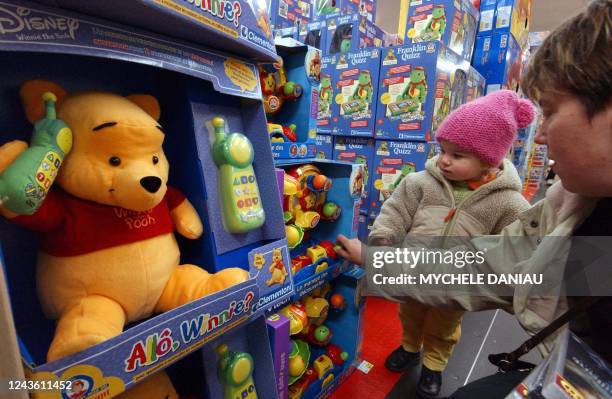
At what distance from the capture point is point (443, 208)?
1.18 m

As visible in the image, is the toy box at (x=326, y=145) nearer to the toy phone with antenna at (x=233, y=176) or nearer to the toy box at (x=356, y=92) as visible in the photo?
the toy box at (x=356, y=92)

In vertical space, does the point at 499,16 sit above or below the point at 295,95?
above

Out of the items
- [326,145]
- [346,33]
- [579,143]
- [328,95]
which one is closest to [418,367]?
[579,143]

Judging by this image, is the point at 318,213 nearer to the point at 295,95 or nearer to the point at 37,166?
the point at 295,95

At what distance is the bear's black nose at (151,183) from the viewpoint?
47 centimetres

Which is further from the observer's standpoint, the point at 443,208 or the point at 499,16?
the point at 499,16

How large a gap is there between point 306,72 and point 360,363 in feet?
4.11

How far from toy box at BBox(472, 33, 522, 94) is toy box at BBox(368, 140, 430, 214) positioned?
1.55m

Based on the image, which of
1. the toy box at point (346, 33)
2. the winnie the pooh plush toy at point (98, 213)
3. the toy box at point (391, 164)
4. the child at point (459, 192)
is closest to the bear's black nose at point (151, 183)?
the winnie the pooh plush toy at point (98, 213)

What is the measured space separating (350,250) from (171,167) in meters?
0.66

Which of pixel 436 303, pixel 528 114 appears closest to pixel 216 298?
pixel 436 303

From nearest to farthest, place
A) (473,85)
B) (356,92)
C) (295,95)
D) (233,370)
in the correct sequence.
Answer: (233,370) → (295,95) → (356,92) → (473,85)

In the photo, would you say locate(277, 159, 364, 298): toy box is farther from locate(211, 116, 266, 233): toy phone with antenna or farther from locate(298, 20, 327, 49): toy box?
locate(298, 20, 327, 49): toy box

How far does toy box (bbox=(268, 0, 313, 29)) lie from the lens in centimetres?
275
